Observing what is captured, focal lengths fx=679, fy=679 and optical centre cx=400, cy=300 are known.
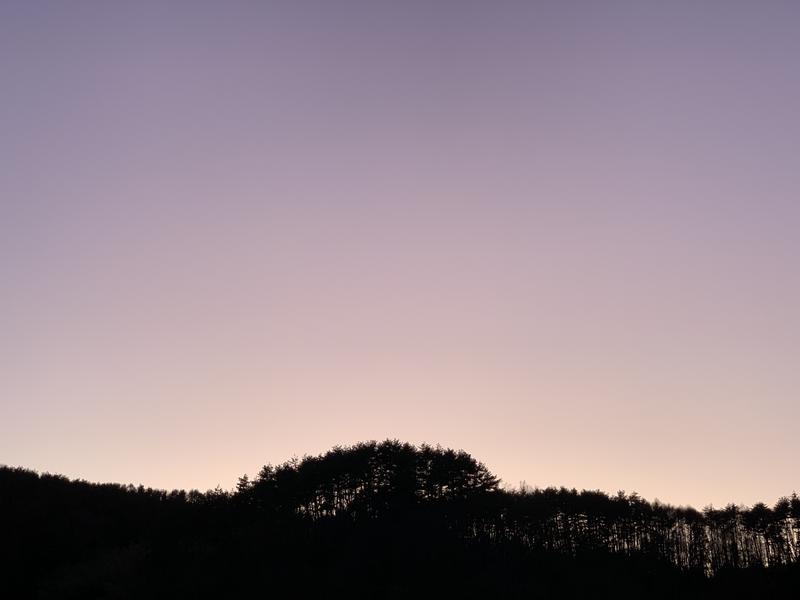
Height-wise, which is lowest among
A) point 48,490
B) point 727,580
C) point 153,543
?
point 727,580

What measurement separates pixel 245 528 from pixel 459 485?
31.0m

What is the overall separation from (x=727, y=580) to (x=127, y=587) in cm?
5125

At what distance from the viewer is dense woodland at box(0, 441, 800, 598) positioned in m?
32.7

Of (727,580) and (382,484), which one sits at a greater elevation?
(382,484)

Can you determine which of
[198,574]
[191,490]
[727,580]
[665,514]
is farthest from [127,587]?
[665,514]

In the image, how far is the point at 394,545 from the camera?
148 feet

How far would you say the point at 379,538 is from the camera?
153ft

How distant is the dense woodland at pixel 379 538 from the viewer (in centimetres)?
3266

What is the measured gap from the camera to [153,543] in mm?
36562

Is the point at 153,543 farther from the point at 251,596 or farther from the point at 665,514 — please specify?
the point at 665,514

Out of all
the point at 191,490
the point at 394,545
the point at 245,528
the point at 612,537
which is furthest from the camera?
the point at 612,537

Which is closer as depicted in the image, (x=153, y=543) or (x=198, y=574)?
(x=198, y=574)

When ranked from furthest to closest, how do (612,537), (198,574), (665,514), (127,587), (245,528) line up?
(665,514)
(612,537)
(245,528)
(198,574)
(127,587)

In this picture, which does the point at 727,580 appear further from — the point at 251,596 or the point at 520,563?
the point at 251,596
